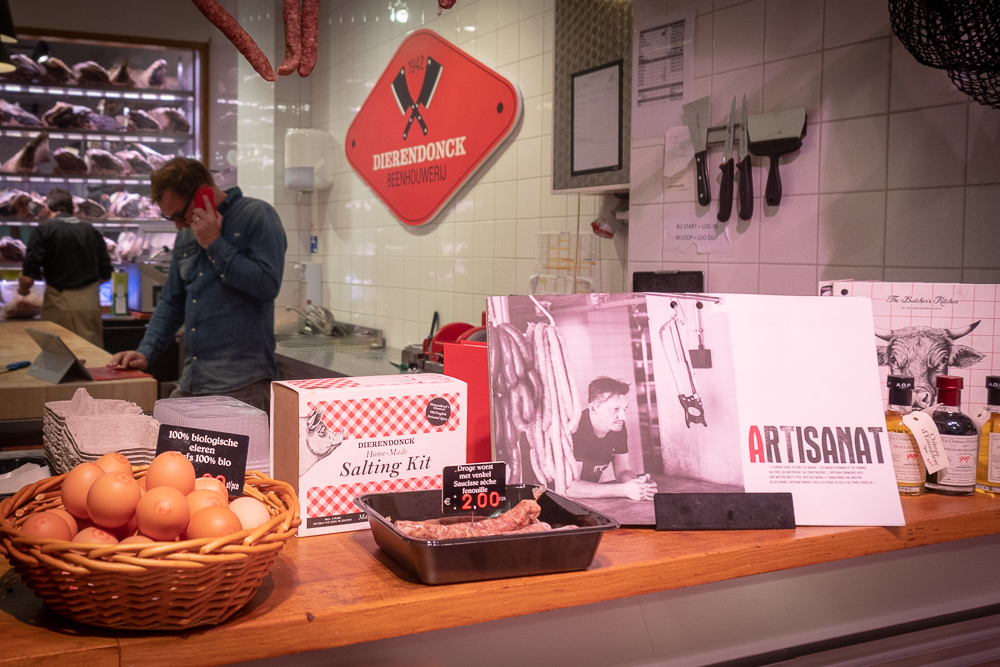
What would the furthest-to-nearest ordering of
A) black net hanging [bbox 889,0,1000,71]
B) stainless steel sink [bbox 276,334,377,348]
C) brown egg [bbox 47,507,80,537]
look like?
stainless steel sink [bbox 276,334,377,348] < black net hanging [bbox 889,0,1000,71] < brown egg [bbox 47,507,80,537]

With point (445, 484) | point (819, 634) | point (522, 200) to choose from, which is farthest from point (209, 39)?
point (819, 634)

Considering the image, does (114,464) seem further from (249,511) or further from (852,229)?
(852,229)

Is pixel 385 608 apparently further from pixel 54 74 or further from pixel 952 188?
pixel 54 74

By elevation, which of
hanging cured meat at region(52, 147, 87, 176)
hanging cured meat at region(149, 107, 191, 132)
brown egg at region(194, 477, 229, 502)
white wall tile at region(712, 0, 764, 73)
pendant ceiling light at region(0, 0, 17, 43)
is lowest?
brown egg at region(194, 477, 229, 502)

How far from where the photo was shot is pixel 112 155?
3.05m

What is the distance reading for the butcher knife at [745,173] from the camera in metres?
2.37

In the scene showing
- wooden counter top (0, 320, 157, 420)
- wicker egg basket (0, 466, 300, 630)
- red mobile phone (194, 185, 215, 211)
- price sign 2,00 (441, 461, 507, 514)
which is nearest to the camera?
wicker egg basket (0, 466, 300, 630)

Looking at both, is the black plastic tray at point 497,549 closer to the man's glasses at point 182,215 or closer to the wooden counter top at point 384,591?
the wooden counter top at point 384,591

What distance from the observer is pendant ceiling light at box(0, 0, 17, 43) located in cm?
280

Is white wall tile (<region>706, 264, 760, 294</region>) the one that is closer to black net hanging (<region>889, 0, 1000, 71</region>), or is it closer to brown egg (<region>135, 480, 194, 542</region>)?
black net hanging (<region>889, 0, 1000, 71</region>)

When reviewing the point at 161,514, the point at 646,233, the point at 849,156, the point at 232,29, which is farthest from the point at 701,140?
the point at 161,514

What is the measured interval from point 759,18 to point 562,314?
141 cm

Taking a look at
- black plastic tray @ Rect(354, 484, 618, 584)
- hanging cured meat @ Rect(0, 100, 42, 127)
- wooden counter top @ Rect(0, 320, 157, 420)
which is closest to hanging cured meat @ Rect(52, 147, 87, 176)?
hanging cured meat @ Rect(0, 100, 42, 127)

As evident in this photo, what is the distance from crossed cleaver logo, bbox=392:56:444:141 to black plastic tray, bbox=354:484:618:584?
11.9 feet
